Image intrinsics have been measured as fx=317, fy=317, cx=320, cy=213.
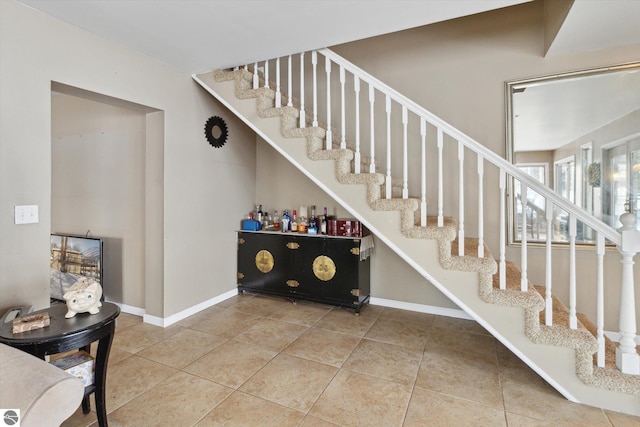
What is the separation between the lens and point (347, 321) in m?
3.31

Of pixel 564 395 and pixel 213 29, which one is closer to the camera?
pixel 564 395

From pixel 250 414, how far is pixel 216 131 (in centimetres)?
294

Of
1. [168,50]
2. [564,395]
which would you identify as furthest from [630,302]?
[168,50]

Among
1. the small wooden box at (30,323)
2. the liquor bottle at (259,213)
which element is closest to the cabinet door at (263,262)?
the liquor bottle at (259,213)

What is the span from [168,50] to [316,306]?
9.90ft

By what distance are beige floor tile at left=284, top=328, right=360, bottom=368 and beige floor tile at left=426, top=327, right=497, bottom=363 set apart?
2.32 ft

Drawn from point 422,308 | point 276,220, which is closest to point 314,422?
point 422,308

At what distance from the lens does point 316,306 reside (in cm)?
376

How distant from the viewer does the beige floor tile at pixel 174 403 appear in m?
1.87

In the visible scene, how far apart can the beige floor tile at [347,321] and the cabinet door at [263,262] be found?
2.41ft

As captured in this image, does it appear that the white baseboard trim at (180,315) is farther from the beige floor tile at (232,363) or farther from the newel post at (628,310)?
the newel post at (628,310)

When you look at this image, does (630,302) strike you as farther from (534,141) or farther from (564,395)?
(534,141)

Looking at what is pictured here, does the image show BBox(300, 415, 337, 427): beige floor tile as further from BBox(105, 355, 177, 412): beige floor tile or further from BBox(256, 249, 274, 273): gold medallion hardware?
BBox(256, 249, 274, 273): gold medallion hardware

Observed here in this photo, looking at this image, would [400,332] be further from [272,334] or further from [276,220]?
[276,220]
